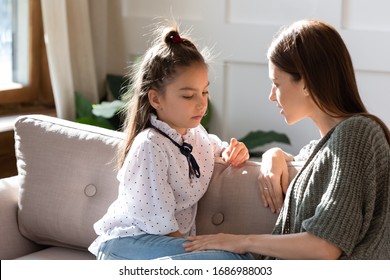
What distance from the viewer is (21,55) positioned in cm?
351

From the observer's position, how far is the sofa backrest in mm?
2320

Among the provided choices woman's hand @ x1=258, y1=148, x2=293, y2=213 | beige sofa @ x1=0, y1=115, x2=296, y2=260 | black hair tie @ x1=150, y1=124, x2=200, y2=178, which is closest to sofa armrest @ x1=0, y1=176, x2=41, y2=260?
beige sofa @ x1=0, y1=115, x2=296, y2=260

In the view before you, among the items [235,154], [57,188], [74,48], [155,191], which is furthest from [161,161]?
[74,48]

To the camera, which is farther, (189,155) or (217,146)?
(217,146)

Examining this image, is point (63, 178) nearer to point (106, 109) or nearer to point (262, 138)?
point (106, 109)

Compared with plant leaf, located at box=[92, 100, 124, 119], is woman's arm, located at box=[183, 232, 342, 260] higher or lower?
higher

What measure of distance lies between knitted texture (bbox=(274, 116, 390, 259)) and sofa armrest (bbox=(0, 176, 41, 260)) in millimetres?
980

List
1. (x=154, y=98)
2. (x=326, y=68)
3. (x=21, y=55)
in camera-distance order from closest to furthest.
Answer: (x=326, y=68)
(x=154, y=98)
(x=21, y=55)

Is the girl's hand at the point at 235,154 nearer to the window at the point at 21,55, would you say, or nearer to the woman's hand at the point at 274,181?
the woman's hand at the point at 274,181

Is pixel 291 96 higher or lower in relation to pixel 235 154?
higher

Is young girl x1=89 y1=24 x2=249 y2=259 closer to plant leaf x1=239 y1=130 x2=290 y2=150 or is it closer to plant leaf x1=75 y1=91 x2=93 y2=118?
plant leaf x1=239 y1=130 x2=290 y2=150

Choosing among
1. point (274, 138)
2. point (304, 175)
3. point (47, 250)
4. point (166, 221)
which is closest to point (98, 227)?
point (166, 221)

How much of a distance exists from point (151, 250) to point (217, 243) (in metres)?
0.16
